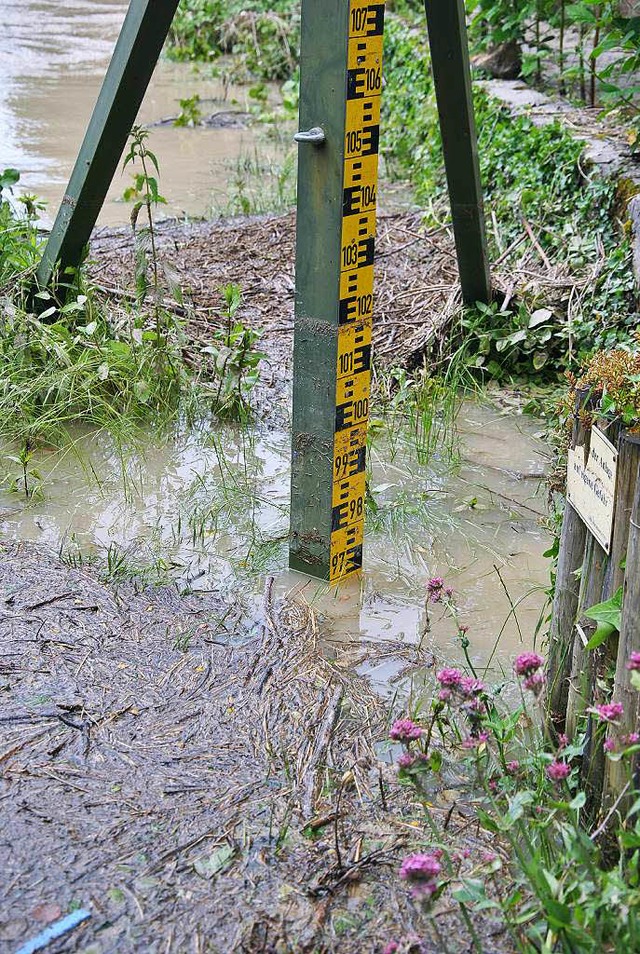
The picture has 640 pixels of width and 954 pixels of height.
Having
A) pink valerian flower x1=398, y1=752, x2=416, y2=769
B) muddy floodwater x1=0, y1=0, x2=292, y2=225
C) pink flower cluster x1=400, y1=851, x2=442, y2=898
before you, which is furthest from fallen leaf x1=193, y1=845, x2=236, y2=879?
muddy floodwater x1=0, y1=0, x2=292, y2=225

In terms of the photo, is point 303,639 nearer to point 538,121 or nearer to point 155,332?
point 155,332

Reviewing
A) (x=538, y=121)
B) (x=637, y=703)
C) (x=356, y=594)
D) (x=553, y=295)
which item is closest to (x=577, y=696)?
(x=637, y=703)

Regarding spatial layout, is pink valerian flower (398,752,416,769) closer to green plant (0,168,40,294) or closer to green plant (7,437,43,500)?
green plant (7,437,43,500)

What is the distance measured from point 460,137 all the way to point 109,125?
156cm

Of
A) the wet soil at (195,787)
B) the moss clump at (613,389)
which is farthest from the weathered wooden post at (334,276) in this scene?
the moss clump at (613,389)

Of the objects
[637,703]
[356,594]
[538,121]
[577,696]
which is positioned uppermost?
[538,121]

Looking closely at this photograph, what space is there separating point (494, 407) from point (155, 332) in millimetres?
1750

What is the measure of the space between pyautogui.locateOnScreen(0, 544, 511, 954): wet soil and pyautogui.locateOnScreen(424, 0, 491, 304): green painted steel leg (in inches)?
95.1

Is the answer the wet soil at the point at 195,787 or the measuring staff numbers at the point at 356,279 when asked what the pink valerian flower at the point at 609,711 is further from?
the measuring staff numbers at the point at 356,279

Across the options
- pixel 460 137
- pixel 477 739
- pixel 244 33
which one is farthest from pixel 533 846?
pixel 244 33

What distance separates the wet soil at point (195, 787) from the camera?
2.13 metres

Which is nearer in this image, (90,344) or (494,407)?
(90,344)

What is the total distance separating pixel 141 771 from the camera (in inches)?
102

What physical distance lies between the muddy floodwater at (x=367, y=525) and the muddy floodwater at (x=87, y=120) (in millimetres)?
2225
